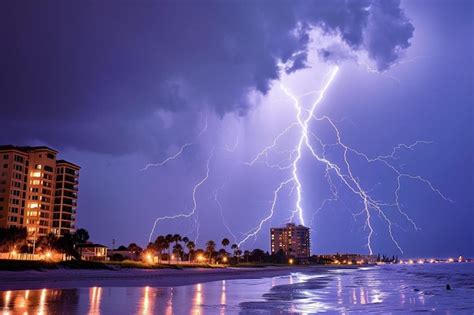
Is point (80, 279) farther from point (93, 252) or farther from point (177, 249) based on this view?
point (177, 249)

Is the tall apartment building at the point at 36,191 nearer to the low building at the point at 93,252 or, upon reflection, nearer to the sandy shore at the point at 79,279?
the low building at the point at 93,252

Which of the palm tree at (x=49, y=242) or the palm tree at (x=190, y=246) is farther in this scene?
the palm tree at (x=190, y=246)

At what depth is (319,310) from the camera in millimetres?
19297

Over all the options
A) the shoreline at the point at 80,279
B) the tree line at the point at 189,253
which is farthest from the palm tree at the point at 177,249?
the shoreline at the point at 80,279

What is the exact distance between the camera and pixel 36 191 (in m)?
92.6

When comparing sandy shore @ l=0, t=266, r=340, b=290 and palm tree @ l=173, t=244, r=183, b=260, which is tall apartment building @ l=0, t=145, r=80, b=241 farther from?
sandy shore @ l=0, t=266, r=340, b=290

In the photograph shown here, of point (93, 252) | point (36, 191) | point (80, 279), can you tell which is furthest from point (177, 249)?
point (80, 279)

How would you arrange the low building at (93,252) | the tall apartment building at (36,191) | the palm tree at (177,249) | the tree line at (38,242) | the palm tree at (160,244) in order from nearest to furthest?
the tree line at (38,242) < the tall apartment building at (36,191) < the low building at (93,252) < the palm tree at (160,244) < the palm tree at (177,249)

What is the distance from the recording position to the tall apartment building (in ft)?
286

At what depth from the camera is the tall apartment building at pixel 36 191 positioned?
8725 centimetres

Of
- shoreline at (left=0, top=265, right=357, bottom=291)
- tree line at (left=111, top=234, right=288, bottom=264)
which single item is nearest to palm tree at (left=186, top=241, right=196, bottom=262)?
tree line at (left=111, top=234, right=288, bottom=264)

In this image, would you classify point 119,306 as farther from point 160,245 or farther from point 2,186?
point 160,245

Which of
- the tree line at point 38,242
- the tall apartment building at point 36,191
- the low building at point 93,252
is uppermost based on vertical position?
the tall apartment building at point 36,191

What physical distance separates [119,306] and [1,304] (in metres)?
4.83
